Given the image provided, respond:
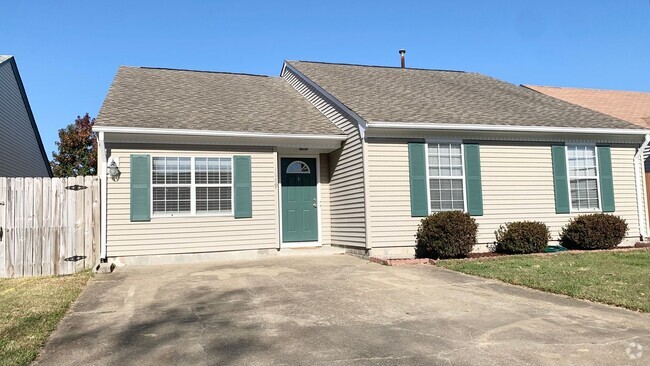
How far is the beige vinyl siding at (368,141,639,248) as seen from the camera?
10.4 meters

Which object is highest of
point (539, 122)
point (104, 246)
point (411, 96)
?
point (411, 96)

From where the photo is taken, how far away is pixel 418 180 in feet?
34.8

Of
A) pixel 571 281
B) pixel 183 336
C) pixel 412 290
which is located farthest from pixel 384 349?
pixel 571 281

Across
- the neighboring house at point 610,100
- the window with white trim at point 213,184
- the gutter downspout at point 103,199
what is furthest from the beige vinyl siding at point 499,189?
the neighboring house at point 610,100

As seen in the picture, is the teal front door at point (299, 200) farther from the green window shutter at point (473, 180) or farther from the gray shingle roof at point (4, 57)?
the gray shingle roof at point (4, 57)

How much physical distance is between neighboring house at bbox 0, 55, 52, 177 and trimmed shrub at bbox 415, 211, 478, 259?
13.6m

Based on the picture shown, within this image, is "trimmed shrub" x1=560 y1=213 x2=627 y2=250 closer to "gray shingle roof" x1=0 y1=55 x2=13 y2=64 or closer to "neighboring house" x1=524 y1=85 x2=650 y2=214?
"neighboring house" x1=524 y1=85 x2=650 y2=214

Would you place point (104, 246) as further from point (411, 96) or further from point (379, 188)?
point (411, 96)

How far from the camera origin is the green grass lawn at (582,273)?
20.9 feet

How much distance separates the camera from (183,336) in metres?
4.55

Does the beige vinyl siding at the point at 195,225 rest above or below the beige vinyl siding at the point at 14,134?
below

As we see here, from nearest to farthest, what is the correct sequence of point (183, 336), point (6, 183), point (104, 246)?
1. point (183, 336)
2. point (6, 183)
3. point (104, 246)

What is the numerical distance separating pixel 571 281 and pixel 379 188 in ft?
14.0

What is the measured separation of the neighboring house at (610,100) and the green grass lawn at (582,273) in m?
11.2
